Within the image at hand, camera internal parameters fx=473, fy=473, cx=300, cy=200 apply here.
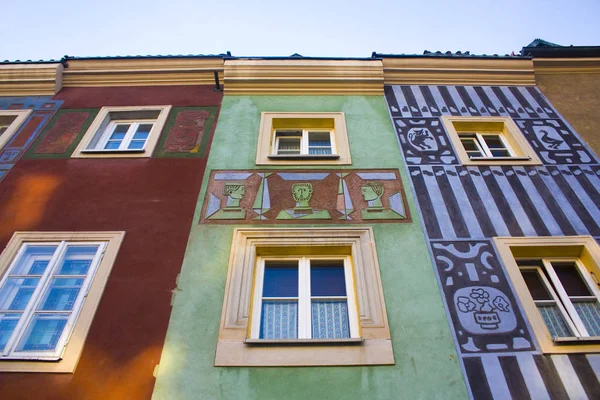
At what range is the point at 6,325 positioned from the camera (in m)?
5.51

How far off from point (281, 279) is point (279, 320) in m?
0.68

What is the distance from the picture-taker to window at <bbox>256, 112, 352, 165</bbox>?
27.5 feet

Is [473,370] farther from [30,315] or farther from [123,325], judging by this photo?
[30,315]

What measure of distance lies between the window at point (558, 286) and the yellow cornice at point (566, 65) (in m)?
5.41

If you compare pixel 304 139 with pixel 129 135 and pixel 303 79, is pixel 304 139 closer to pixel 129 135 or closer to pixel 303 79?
pixel 303 79

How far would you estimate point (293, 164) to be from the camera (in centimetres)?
789

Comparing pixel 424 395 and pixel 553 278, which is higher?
pixel 553 278

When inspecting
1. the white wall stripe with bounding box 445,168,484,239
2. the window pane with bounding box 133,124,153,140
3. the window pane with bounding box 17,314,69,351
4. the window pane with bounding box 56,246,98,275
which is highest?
the window pane with bounding box 133,124,153,140

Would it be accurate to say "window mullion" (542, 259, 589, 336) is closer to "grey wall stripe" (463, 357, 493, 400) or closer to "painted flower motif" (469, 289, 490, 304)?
"painted flower motif" (469, 289, 490, 304)

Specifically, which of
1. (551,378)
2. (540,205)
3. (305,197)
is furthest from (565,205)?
(305,197)

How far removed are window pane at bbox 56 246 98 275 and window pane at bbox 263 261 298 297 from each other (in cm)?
237

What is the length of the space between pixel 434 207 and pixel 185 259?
3.67 m

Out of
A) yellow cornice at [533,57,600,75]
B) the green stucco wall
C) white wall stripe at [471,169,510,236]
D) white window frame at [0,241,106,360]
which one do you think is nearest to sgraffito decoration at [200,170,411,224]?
the green stucco wall

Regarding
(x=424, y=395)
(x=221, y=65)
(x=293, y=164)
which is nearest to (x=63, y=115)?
(x=221, y=65)
